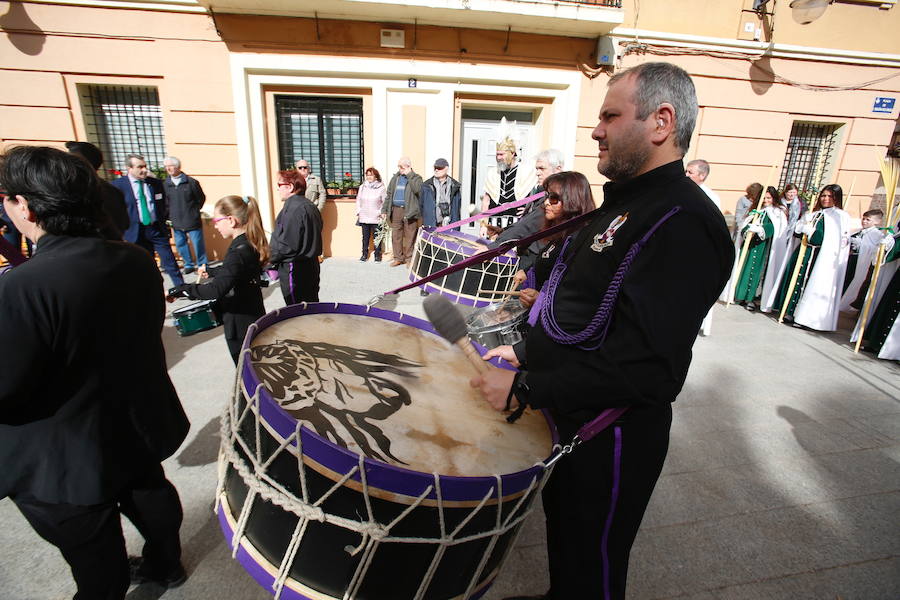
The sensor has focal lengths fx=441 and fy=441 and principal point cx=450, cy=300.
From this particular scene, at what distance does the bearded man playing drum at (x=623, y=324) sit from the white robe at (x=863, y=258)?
6471 mm

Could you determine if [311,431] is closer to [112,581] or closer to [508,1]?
[112,581]

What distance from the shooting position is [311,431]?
101 centimetres

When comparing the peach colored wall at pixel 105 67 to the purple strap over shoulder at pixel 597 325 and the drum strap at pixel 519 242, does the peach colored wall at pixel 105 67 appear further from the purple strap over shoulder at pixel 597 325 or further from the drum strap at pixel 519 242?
the purple strap over shoulder at pixel 597 325

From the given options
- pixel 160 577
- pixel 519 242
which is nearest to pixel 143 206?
pixel 160 577

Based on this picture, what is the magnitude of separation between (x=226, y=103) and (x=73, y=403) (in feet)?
23.9

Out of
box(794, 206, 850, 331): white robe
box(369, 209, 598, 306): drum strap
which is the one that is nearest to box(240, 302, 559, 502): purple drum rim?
box(369, 209, 598, 306): drum strap

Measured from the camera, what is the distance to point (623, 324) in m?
1.10

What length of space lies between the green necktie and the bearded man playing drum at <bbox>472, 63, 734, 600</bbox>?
6.56m

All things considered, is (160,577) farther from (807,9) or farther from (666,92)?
(807,9)

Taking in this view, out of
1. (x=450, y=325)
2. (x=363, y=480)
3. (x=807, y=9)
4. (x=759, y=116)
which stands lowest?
(x=363, y=480)

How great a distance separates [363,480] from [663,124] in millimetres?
1176

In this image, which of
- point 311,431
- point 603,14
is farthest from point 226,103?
point 311,431

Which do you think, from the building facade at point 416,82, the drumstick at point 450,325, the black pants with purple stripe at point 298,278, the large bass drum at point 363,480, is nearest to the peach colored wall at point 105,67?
the building facade at point 416,82

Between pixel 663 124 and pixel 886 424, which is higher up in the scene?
pixel 663 124
